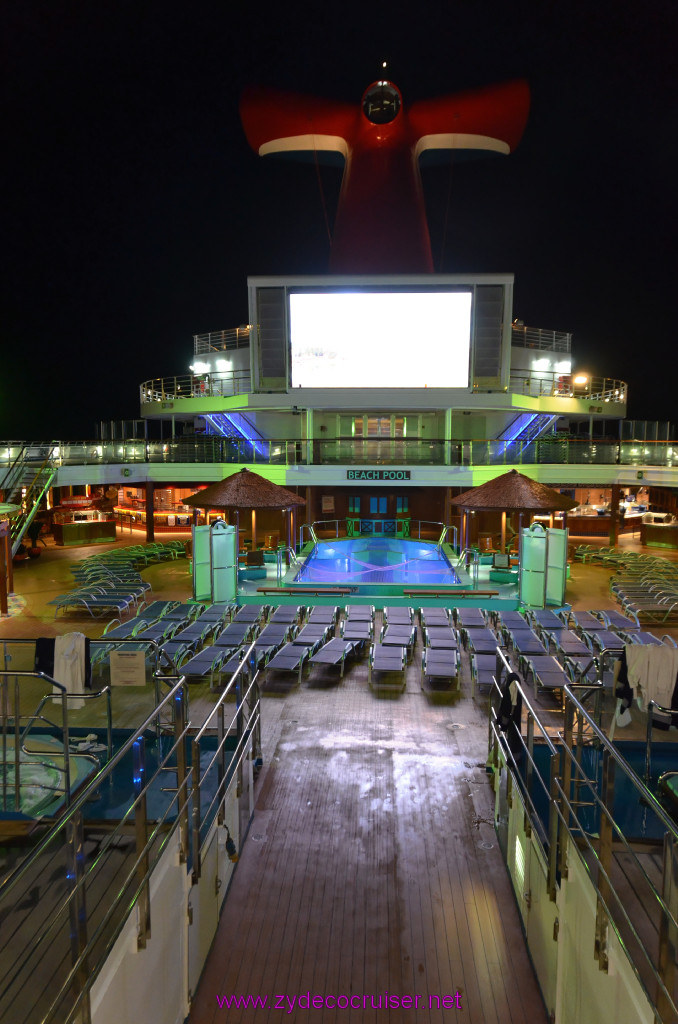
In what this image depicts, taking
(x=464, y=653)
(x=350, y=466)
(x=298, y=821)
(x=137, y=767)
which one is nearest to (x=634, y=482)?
(x=350, y=466)

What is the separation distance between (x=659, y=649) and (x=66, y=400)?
2612 inches

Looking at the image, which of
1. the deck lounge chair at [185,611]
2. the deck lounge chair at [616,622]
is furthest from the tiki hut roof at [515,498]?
the deck lounge chair at [185,611]

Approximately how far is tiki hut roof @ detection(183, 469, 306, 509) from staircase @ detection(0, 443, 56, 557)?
23.6 ft

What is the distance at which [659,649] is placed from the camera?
20.1 ft

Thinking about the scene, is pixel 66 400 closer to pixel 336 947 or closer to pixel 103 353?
pixel 103 353

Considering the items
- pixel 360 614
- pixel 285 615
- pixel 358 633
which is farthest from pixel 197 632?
pixel 360 614

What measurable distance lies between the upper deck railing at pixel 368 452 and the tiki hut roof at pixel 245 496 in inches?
246

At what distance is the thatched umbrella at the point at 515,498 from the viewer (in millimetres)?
15820

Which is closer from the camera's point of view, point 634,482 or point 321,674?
point 321,674

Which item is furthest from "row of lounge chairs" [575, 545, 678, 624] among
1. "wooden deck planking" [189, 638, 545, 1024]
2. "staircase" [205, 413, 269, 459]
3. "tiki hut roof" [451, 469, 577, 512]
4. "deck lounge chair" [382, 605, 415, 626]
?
"staircase" [205, 413, 269, 459]

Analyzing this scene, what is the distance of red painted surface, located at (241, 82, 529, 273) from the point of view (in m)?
27.7

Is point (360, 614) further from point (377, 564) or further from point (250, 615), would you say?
point (377, 564)

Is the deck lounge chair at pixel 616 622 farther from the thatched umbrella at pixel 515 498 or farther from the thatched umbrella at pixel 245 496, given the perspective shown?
the thatched umbrella at pixel 245 496

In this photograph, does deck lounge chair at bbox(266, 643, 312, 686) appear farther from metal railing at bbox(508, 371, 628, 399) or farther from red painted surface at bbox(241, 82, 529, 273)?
red painted surface at bbox(241, 82, 529, 273)
